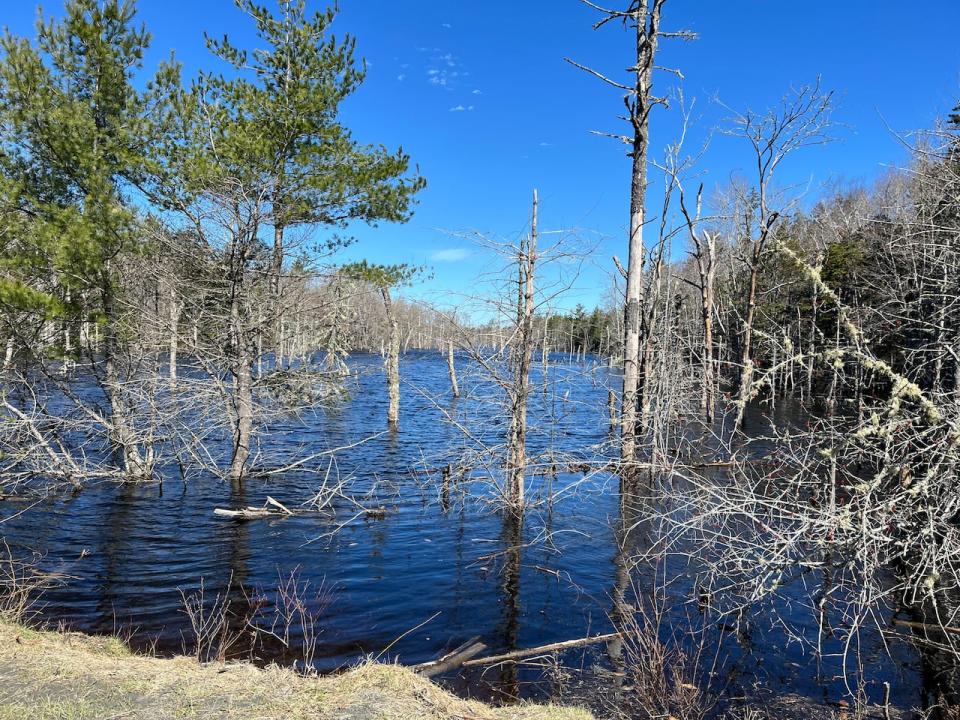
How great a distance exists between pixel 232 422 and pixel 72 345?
144 inches

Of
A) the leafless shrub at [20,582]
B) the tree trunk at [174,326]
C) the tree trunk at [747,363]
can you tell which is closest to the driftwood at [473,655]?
the tree trunk at [747,363]

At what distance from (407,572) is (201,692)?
4.50 m

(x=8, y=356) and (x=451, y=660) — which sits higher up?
(x=8, y=356)

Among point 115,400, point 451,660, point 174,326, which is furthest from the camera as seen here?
point 115,400

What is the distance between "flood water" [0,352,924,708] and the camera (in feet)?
21.7

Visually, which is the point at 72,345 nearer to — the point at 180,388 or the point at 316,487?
the point at 180,388

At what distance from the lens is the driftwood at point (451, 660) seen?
609 cm

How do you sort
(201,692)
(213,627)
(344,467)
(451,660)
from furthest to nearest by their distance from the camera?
(344,467), (213,627), (451,660), (201,692)

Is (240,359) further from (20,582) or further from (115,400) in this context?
(20,582)

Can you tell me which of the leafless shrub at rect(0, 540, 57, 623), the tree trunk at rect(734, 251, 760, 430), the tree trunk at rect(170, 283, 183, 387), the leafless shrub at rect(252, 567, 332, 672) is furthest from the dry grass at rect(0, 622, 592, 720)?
the tree trunk at rect(170, 283, 183, 387)

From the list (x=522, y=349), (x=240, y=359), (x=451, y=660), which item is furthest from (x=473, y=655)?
(x=240, y=359)

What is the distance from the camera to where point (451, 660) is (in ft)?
20.6

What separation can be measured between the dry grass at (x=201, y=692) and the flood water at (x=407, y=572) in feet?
3.04

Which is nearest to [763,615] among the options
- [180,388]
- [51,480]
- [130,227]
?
[180,388]
